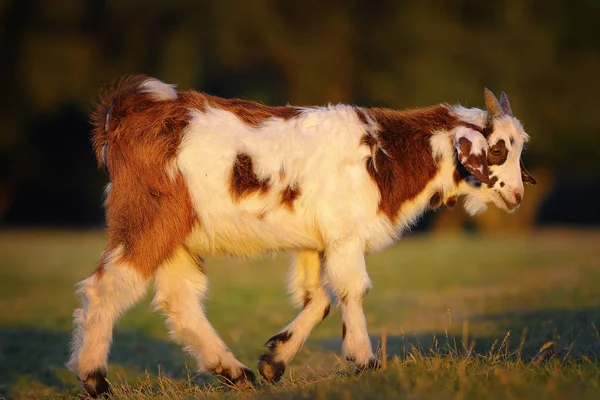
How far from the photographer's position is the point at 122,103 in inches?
311

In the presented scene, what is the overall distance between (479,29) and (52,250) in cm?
1684

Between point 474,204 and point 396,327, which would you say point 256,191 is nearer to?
point 474,204

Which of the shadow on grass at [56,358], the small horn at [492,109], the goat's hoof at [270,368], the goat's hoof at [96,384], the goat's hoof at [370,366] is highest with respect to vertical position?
the small horn at [492,109]

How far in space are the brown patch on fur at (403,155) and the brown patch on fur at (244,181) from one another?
0.94 m

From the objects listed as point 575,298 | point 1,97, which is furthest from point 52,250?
point 575,298

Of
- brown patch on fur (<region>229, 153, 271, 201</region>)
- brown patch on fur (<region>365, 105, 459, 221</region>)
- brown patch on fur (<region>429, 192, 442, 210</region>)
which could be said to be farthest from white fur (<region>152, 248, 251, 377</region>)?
brown patch on fur (<region>429, 192, 442, 210</region>)

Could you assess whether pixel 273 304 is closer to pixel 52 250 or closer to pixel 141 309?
pixel 141 309

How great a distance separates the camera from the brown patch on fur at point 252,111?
7887 mm

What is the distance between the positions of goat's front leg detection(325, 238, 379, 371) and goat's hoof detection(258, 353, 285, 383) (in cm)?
62

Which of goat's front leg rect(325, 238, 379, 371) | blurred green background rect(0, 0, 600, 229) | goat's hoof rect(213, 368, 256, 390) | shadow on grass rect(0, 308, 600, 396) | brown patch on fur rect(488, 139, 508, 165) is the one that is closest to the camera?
goat's front leg rect(325, 238, 379, 371)

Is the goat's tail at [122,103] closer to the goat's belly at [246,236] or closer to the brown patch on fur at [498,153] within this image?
the goat's belly at [246,236]

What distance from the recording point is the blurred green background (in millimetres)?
31047

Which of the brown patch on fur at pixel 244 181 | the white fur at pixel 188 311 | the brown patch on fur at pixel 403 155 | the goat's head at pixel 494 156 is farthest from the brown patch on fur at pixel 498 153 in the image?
the white fur at pixel 188 311

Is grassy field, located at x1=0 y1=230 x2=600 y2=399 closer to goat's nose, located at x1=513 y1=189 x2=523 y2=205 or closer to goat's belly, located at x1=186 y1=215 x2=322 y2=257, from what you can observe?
goat's belly, located at x1=186 y1=215 x2=322 y2=257
